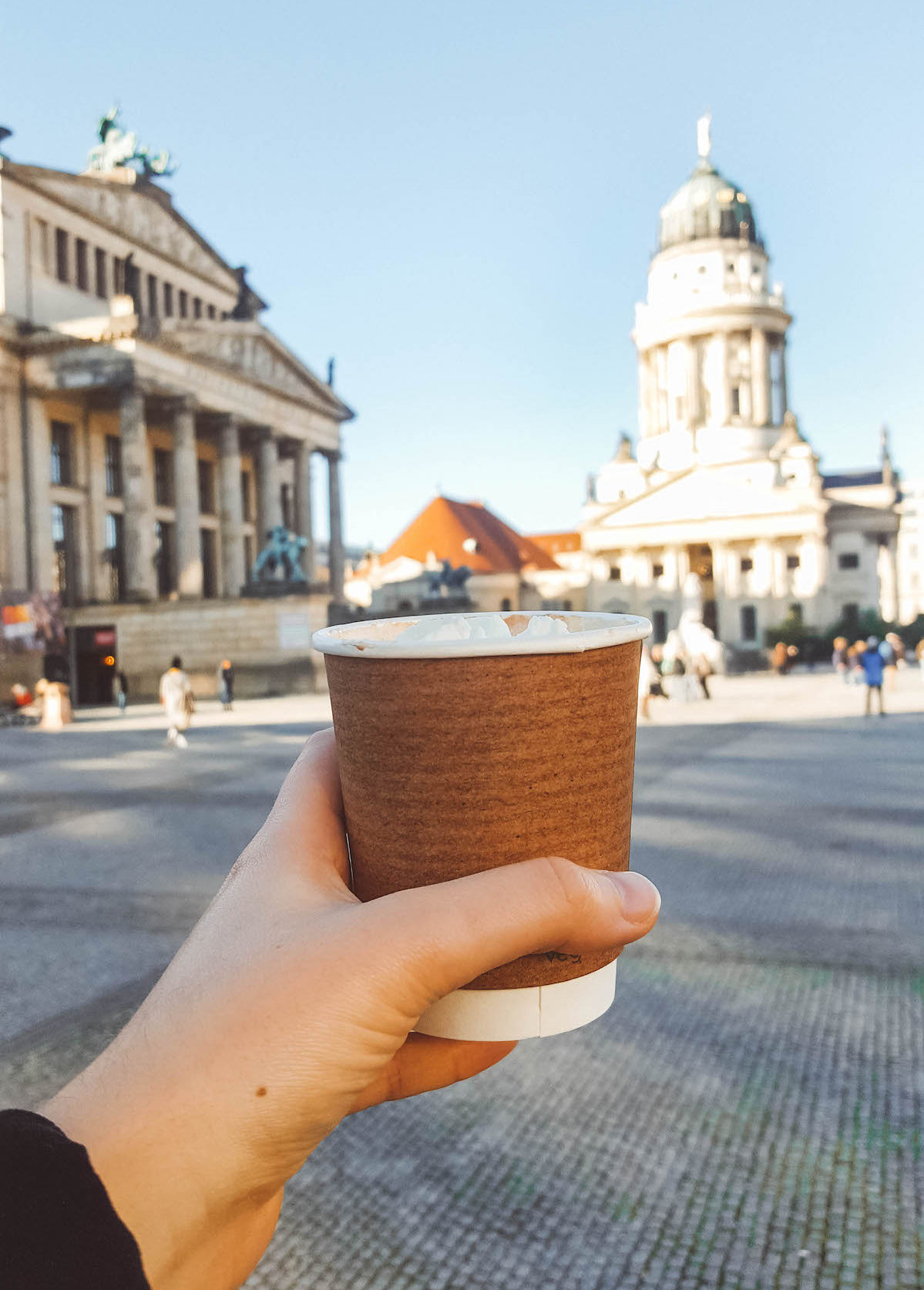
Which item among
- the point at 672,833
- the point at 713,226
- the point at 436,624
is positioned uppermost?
the point at 713,226

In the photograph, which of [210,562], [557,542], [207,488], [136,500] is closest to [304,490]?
[207,488]

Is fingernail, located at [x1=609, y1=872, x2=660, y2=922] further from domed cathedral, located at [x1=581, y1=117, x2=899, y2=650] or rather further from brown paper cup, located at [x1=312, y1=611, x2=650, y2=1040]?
domed cathedral, located at [x1=581, y1=117, x2=899, y2=650]

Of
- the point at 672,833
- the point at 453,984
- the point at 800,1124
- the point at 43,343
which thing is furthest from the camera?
the point at 43,343

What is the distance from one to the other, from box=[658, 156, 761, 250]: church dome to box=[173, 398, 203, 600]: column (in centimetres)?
5785

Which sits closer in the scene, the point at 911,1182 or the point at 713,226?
the point at 911,1182

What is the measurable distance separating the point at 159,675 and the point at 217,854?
28684 millimetres

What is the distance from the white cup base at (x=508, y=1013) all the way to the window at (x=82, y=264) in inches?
1774

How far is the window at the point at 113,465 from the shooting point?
139 ft

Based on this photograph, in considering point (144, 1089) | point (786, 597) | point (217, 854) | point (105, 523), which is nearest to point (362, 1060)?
point (144, 1089)

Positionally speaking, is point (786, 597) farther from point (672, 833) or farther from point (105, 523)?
point (672, 833)

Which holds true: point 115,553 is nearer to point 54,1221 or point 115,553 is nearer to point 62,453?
point 62,453

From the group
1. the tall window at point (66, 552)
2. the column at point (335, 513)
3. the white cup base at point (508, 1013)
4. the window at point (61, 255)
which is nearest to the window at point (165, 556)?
the tall window at point (66, 552)

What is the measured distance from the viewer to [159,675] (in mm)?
36125

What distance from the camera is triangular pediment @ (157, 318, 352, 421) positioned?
38.1m
